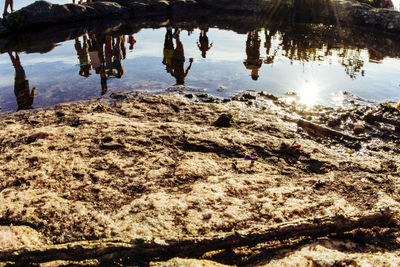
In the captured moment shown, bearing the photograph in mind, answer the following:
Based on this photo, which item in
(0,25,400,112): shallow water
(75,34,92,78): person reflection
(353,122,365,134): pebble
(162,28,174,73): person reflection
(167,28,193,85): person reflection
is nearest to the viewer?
(353,122,365,134): pebble

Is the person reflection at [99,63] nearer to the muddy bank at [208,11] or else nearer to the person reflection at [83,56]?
the person reflection at [83,56]

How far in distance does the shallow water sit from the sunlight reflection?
15 millimetres

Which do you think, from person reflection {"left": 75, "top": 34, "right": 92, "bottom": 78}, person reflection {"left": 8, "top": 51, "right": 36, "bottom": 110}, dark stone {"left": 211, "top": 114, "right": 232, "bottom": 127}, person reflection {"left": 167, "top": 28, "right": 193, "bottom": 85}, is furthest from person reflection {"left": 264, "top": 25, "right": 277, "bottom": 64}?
person reflection {"left": 8, "top": 51, "right": 36, "bottom": 110}

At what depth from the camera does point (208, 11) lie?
27734 mm

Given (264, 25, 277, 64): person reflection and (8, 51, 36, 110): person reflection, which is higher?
(264, 25, 277, 64): person reflection

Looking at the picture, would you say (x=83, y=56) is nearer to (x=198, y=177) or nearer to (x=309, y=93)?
(x=309, y=93)

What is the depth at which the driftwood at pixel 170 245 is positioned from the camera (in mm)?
2215

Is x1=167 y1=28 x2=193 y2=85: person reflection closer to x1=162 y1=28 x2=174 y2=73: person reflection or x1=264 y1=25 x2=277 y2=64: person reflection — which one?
x1=162 y1=28 x2=174 y2=73: person reflection

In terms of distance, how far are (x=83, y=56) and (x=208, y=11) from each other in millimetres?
20008

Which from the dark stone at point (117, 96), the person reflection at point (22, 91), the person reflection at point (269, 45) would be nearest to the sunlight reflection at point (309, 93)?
the person reflection at point (269, 45)

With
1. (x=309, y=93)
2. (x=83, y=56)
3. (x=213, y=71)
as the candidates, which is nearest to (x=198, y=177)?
(x=309, y=93)

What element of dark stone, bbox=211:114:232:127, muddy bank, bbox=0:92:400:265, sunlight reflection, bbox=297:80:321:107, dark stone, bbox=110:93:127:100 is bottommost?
muddy bank, bbox=0:92:400:265

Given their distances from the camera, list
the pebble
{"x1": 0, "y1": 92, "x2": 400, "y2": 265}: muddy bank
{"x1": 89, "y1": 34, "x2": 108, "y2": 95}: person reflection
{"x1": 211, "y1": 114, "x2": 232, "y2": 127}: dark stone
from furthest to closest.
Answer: {"x1": 89, "y1": 34, "x2": 108, "y2": 95}: person reflection
the pebble
{"x1": 211, "y1": 114, "x2": 232, "y2": 127}: dark stone
{"x1": 0, "y1": 92, "x2": 400, "y2": 265}: muddy bank

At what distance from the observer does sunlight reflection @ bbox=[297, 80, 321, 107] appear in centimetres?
754
